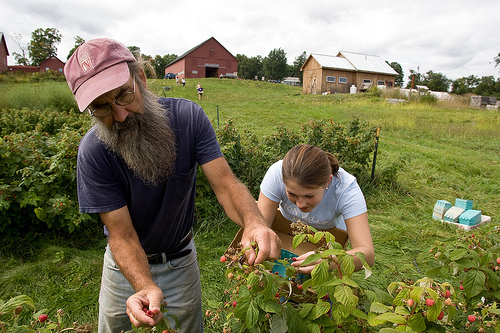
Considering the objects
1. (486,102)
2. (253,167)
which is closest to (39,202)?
(253,167)

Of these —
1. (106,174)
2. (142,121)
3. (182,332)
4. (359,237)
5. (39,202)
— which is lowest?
(182,332)

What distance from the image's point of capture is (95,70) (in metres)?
1.43

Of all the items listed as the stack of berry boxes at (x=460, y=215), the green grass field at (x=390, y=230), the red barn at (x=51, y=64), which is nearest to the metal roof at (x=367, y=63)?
the green grass field at (x=390, y=230)

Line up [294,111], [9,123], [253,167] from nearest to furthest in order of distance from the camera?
[253,167], [9,123], [294,111]

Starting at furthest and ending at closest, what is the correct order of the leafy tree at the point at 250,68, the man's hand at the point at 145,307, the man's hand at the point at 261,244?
the leafy tree at the point at 250,68
the man's hand at the point at 261,244
the man's hand at the point at 145,307

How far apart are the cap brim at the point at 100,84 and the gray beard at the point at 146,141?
0.61 feet

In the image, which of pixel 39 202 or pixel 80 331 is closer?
pixel 80 331

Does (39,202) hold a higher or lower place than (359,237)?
lower

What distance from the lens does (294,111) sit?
48.0ft

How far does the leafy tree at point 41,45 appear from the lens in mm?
51438

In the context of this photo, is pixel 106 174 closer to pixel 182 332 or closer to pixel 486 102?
pixel 182 332

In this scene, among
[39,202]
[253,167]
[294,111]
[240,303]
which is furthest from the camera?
[294,111]

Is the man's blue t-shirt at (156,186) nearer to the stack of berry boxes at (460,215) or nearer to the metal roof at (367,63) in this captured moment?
the stack of berry boxes at (460,215)

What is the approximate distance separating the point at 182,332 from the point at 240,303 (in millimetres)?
1128
